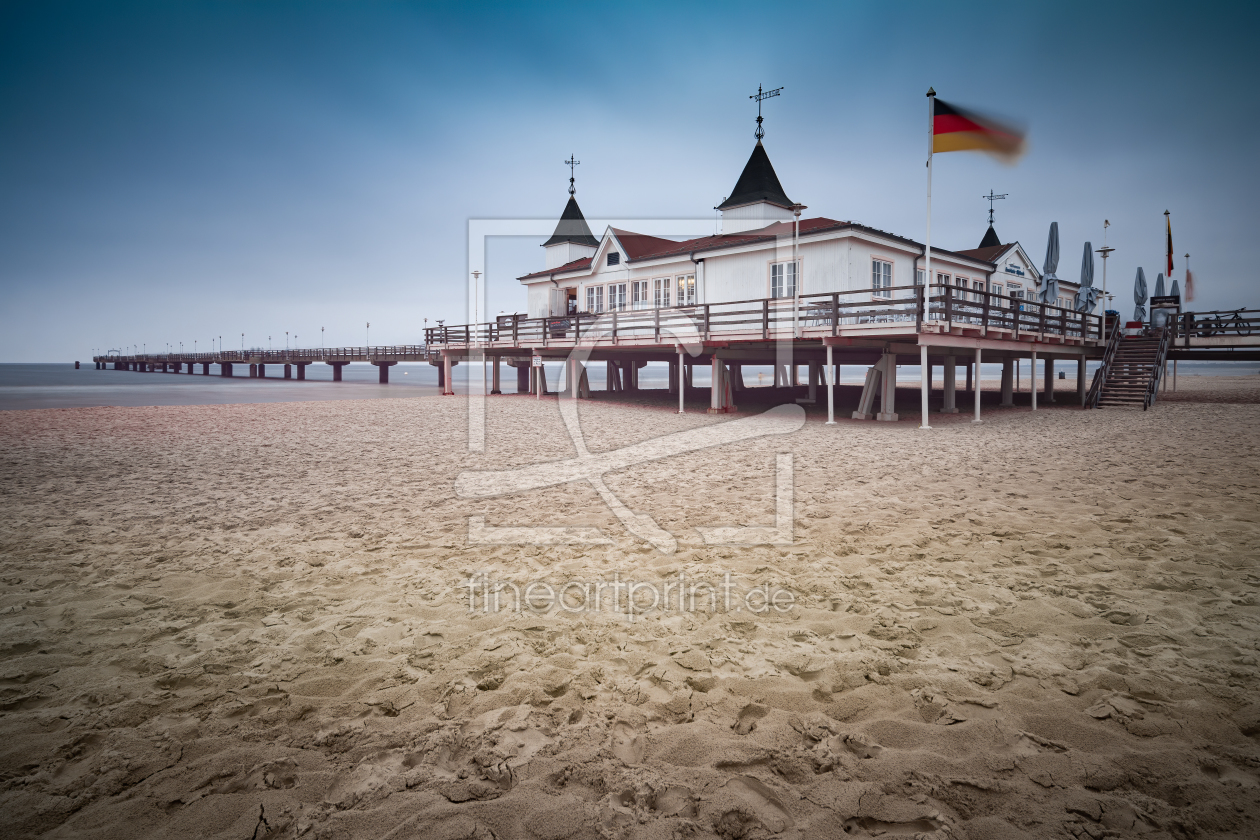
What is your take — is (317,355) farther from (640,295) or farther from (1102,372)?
(1102,372)

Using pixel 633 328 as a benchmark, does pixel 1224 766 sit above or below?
below

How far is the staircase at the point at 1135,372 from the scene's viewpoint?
71.2 ft

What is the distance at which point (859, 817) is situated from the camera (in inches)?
105

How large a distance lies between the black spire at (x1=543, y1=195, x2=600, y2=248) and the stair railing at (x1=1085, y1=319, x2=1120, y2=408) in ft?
80.3

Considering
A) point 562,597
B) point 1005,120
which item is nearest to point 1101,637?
point 562,597

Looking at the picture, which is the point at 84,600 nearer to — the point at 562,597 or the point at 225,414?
the point at 562,597

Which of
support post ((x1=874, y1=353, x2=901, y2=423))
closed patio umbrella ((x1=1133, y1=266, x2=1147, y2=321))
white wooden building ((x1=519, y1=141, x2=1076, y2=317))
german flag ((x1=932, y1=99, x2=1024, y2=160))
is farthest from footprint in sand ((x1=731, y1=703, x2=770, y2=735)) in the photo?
closed patio umbrella ((x1=1133, y1=266, x2=1147, y2=321))

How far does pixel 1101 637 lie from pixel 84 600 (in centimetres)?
771

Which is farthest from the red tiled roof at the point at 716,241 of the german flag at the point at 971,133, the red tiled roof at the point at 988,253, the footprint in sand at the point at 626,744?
the footprint in sand at the point at 626,744

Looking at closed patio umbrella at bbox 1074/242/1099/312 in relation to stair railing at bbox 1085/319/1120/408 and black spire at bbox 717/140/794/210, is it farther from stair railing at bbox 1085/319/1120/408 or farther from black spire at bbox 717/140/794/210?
black spire at bbox 717/140/794/210

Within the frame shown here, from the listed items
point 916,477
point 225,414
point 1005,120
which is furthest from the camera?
point 225,414

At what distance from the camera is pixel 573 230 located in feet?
118

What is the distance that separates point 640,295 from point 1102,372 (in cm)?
1802

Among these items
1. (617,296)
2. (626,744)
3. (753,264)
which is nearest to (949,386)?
(753,264)
